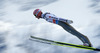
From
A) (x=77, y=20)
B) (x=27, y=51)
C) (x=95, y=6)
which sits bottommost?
(x=27, y=51)

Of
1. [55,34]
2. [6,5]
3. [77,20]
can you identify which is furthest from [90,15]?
[6,5]

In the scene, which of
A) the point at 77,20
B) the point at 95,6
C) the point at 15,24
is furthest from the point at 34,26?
the point at 95,6

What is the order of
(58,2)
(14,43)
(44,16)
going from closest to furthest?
(44,16), (14,43), (58,2)

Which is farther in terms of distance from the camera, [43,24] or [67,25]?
[43,24]

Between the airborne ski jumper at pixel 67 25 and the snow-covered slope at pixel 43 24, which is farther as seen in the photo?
the snow-covered slope at pixel 43 24

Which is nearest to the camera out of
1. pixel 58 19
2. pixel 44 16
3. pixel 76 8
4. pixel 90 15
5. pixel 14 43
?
pixel 58 19

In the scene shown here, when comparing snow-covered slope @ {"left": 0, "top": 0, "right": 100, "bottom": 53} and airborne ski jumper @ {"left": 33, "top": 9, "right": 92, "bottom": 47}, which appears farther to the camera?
snow-covered slope @ {"left": 0, "top": 0, "right": 100, "bottom": 53}

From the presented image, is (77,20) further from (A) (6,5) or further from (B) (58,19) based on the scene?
(A) (6,5)

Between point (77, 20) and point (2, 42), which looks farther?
point (77, 20)

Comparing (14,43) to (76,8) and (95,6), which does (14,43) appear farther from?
(95,6)

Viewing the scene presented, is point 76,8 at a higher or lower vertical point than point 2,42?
higher
